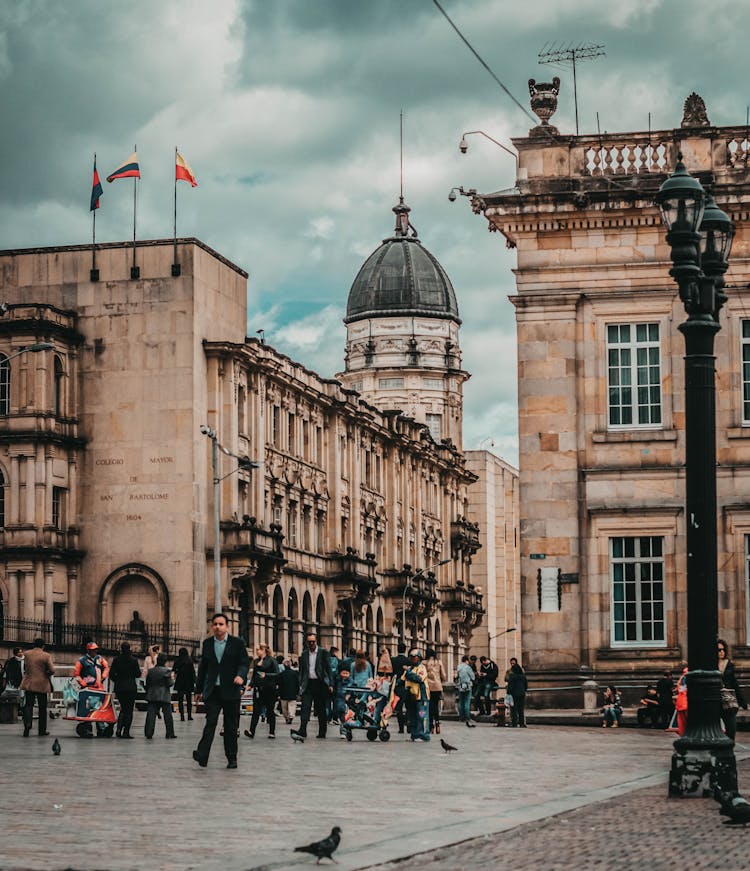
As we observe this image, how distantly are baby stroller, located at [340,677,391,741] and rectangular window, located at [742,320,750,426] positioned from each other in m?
9.78

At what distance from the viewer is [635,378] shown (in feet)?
129

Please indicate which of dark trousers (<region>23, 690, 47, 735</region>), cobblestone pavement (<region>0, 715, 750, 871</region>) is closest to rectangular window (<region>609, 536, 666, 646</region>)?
→ cobblestone pavement (<region>0, 715, 750, 871</region>)

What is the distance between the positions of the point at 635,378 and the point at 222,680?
767 inches

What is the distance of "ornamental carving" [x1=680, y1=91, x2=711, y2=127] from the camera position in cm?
3972

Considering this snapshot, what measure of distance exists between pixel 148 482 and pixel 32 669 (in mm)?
46152

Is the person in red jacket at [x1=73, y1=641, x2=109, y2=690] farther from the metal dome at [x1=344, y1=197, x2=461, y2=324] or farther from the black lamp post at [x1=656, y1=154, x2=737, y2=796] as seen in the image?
the metal dome at [x1=344, y1=197, x2=461, y2=324]

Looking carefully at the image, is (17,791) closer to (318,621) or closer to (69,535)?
(69,535)

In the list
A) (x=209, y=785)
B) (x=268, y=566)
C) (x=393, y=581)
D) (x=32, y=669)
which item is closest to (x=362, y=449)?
(x=393, y=581)

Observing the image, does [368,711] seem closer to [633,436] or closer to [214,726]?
[633,436]

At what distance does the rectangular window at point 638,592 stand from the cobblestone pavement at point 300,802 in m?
9.97

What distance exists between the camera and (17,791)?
58.9ft

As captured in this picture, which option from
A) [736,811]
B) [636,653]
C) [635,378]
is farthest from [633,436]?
[736,811]

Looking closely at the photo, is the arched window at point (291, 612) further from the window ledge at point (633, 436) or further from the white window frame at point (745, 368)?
the white window frame at point (745, 368)

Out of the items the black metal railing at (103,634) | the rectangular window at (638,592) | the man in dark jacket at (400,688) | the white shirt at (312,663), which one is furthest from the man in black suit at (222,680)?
the black metal railing at (103,634)
